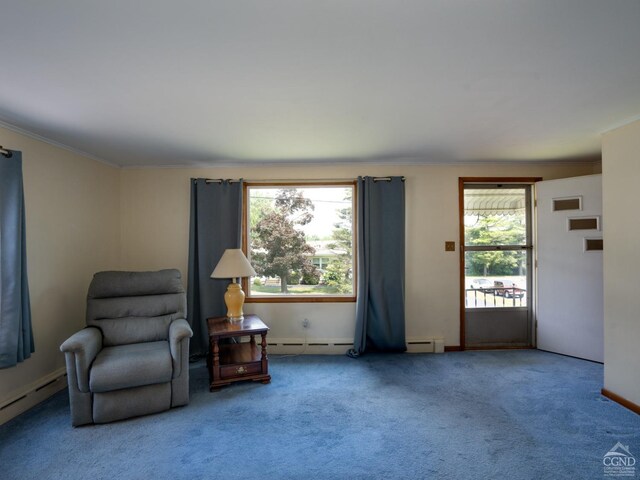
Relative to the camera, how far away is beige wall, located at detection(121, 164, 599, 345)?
3.84 m

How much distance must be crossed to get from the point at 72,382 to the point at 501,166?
15.0 ft

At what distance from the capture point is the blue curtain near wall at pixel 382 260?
3.70 meters

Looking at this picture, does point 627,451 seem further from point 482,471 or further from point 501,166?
point 501,166

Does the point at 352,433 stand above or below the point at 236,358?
below

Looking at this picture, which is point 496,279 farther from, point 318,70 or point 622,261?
point 318,70

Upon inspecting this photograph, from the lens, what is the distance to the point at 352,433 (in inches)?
88.0

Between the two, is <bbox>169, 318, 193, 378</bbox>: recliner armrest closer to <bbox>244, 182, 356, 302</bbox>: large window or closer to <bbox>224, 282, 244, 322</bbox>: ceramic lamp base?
<bbox>224, 282, 244, 322</bbox>: ceramic lamp base

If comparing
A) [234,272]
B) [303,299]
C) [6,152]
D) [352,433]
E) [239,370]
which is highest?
[6,152]

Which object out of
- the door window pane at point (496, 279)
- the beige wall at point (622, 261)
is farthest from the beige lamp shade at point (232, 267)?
the beige wall at point (622, 261)

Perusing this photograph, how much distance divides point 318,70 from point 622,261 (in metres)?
2.72

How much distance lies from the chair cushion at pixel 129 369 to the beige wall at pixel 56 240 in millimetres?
675

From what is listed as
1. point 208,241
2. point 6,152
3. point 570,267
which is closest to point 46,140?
point 6,152

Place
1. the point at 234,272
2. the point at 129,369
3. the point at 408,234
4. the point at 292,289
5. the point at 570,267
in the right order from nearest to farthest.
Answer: the point at 129,369
the point at 234,272
the point at 570,267
the point at 408,234
the point at 292,289

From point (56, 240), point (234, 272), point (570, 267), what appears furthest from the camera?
point (570, 267)
